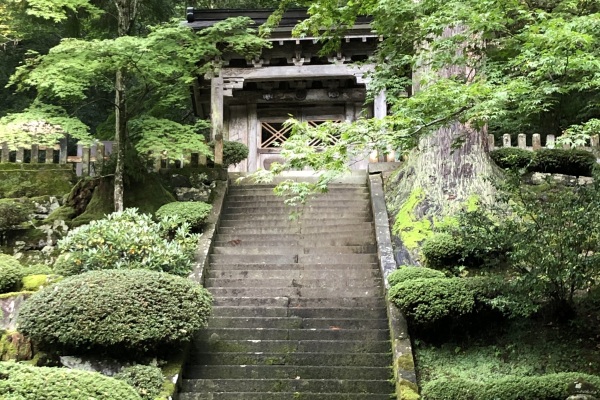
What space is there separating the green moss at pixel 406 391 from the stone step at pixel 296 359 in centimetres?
73

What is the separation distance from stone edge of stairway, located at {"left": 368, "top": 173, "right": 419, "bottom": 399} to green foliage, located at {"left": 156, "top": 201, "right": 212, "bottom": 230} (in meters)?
3.11

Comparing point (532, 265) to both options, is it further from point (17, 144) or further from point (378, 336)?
point (17, 144)

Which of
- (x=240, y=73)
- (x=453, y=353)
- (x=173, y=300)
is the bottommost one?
(x=453, y=353)

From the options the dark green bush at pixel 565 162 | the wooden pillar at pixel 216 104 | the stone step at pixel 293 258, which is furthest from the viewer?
the wooden pillar at pixel 216 104

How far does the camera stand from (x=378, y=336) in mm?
7945

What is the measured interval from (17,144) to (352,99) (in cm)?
980

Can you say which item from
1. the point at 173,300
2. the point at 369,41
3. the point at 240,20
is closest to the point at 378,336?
the point at 173,300

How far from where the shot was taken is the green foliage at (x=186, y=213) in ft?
33.8

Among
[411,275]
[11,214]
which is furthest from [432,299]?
[11,214]

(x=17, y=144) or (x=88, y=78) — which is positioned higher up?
(x=88, y=78)

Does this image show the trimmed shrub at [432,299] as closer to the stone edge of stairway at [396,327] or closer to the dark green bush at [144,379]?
the stone edge of stairway at [396,327]

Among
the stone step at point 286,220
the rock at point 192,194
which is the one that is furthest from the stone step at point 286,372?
the rock at point 192,194

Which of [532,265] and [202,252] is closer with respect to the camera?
[532,265]

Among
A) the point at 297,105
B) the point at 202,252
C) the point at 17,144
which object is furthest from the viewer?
the point at 297,105
